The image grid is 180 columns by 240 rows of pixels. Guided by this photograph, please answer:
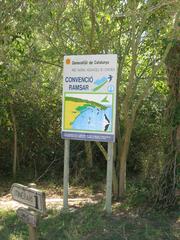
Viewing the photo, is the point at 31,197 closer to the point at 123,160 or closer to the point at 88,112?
the point at 88,112

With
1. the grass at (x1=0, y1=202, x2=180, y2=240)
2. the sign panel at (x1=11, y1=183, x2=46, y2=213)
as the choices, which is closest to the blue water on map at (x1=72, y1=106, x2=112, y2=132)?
the grass at (x1=0, y1=202, x2=180, y2=240)

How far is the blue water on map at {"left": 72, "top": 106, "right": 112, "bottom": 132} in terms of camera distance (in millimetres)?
7000

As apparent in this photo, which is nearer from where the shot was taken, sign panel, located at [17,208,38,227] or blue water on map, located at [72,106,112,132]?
sign panel, located at [17,208,38,227]

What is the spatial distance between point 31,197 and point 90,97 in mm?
2591

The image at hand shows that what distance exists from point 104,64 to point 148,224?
259 cm

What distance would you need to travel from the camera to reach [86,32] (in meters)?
8.26

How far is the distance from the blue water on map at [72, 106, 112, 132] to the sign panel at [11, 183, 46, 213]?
2201mm

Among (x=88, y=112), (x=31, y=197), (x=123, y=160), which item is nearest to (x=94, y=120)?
(x=88, y=112)

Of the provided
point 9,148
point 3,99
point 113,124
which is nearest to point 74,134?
point 113,124

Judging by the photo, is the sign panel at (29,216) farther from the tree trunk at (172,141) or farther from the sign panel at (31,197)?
the tree trunk at (172,141)

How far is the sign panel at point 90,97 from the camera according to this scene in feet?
22.9

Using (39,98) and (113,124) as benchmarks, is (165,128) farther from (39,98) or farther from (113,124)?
(39,98)

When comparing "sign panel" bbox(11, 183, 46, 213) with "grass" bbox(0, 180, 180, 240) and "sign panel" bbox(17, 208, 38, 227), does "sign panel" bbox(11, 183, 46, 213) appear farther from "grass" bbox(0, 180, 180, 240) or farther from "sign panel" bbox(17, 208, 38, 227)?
"grass" bbox(0, 180, 180, 240)

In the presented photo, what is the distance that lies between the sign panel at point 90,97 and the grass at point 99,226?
4.10ft
